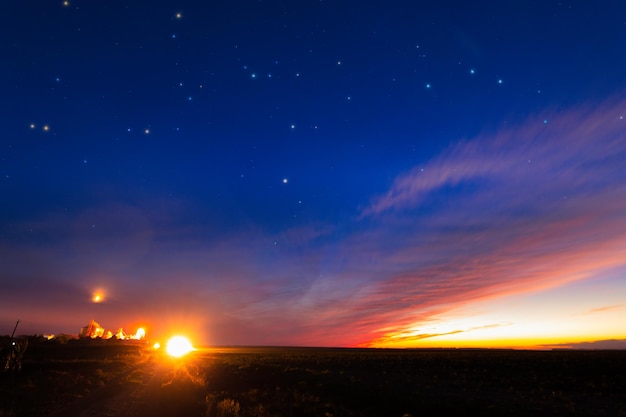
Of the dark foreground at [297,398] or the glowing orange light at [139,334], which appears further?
the glowing orange light at [139,334]

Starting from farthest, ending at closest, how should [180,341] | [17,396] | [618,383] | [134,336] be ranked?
1. [180,341]
2. [134,336]
3. [618,383]
4. [17,396]

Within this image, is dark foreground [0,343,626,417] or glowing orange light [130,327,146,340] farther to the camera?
glowing orange light [130,327,146,340]

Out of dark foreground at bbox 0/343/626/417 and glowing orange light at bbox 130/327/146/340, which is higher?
glowing orange light at bbox 130/327/146/340

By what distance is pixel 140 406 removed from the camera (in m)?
18.0

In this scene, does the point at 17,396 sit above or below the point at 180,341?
below

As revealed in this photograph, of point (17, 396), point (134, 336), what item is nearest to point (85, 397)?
point (17, 396)

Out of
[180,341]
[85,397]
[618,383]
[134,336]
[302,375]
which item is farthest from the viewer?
[180,341]

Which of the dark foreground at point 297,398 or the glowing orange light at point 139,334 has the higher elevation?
the glowing orange light at point 139,334

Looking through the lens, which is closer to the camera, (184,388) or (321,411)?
(321,411)

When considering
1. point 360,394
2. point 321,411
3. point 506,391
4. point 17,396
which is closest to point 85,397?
point 17,396

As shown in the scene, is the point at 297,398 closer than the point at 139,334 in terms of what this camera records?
Yes

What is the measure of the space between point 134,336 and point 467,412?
19246 cm

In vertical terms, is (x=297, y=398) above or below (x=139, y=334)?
below

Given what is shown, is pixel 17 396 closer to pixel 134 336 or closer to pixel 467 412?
pixel 467 412
